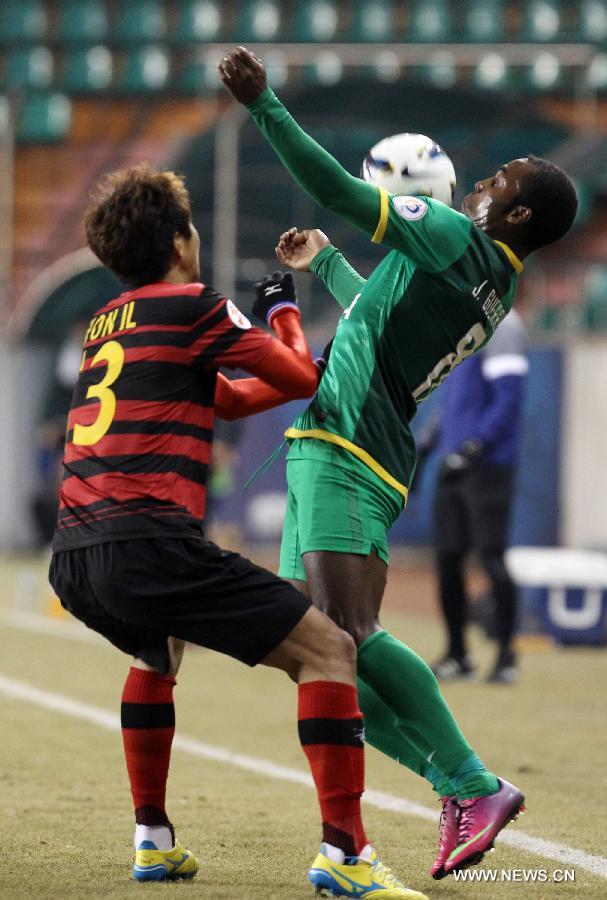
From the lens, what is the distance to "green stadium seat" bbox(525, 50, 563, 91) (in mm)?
22828

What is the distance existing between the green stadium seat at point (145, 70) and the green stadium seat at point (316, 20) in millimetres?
2238

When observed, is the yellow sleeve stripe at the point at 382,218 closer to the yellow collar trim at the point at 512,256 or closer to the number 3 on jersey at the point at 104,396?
the yellow collar trim at the point at 512,256

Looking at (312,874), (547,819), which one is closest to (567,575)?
(547,819)

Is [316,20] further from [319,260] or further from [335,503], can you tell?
[335,503]

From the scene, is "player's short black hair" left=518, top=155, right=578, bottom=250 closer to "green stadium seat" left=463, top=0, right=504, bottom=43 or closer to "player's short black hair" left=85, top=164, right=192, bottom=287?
"player's short black hair" left=85, top=164, right=192, bottom=287

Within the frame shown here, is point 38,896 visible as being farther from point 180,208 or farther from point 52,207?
point 52,207

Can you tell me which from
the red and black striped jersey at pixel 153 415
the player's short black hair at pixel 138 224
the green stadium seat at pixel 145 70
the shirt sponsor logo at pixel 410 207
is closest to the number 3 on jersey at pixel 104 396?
the red and black striped jersey at pixel 153 415

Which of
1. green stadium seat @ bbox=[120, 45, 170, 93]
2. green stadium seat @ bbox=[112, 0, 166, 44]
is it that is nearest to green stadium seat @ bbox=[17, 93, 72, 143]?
green stadium seat @ bbox=[120, 45, 170, 93]

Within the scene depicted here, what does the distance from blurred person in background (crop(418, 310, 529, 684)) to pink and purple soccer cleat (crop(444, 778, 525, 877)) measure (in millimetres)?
4463

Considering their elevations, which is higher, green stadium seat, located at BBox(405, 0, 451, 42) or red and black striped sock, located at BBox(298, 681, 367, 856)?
green stadium seat, located at BBox(405, 0, 451, 42)

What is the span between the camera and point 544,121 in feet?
74.5

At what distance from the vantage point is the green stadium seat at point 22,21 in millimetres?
25672

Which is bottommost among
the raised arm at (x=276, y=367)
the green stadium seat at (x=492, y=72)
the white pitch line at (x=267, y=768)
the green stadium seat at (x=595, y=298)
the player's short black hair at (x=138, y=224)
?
the white pitch line at (x=267, y=768)

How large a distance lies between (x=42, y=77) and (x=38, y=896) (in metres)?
23.3
